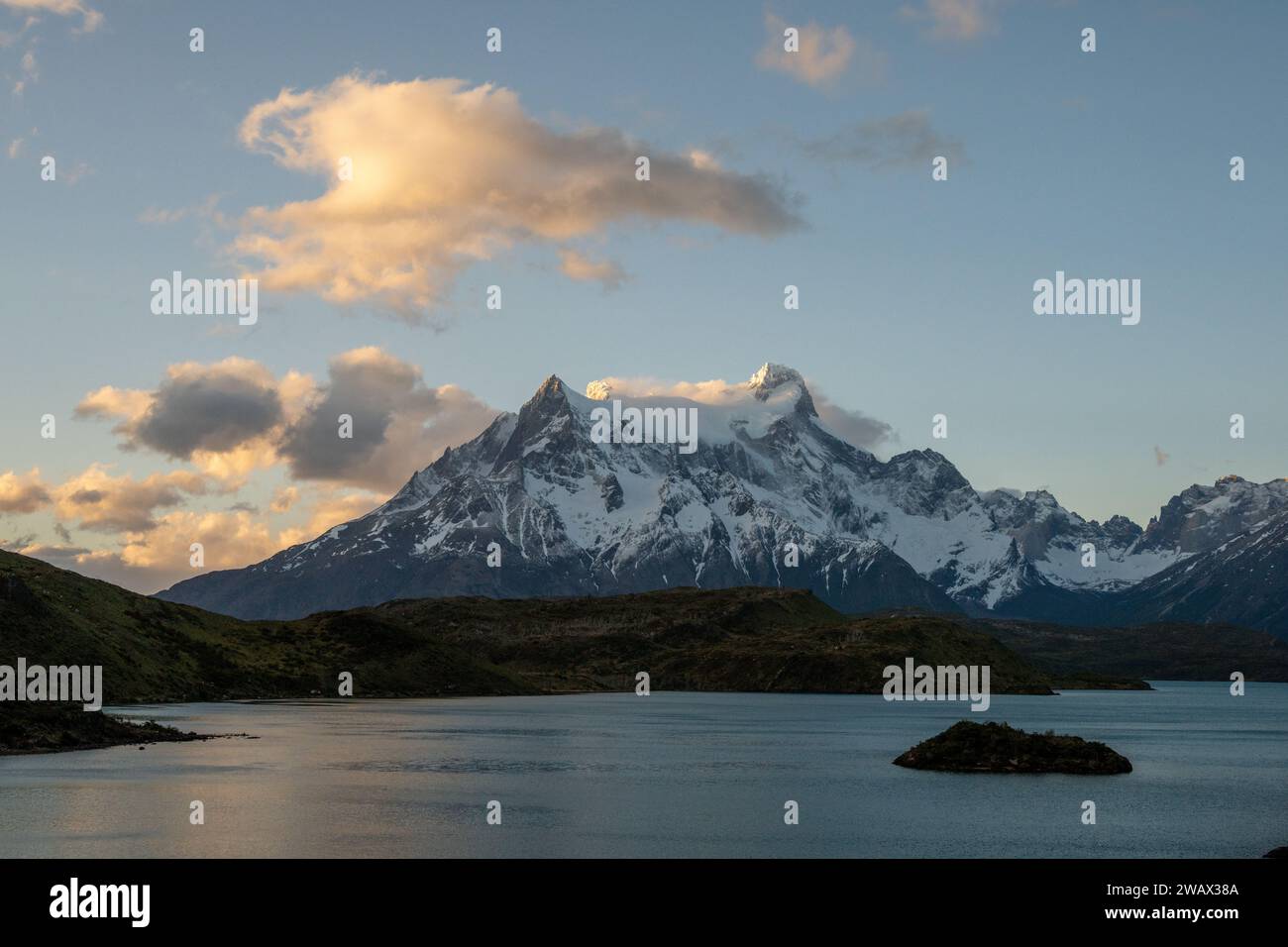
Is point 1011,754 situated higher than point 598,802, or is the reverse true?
point 598,802

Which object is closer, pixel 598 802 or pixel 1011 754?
pixel 598 802

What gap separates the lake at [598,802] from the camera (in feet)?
260

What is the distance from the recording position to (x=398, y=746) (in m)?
151

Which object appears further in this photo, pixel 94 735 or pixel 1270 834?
pixel 94 735

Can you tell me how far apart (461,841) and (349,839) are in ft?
21.5

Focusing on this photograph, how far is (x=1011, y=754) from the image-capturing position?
124 m

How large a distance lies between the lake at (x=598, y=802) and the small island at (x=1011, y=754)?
250 cm

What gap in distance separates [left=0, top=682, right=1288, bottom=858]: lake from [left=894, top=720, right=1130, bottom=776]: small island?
2.50 m

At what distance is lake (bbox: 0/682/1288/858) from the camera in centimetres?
7925

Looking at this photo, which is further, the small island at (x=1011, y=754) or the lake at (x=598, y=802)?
the small island at (x=1011, y=754)

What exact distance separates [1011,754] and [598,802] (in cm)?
4321
